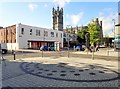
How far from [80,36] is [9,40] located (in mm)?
40075

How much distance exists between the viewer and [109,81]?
8695 mm

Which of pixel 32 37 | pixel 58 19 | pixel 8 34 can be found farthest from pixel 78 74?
pixel 58 19

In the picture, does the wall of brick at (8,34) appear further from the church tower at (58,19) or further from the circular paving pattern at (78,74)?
the church tower at (58,19)

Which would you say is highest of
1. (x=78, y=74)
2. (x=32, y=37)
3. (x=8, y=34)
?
(x=8, y=34)

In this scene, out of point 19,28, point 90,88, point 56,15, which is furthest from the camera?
point 56,15

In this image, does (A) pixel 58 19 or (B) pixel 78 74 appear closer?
(B) pixel 78 74

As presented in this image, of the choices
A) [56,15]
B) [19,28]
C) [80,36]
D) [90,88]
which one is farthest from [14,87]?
[56,15]

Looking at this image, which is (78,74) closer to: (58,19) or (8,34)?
(8,34)

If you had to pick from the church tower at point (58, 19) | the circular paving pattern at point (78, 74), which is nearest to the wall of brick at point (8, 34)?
the circular paving pattern at point (78, 74)

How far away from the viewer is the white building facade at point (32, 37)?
45469mm

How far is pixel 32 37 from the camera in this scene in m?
50.4

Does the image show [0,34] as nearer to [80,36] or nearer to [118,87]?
[80,36]

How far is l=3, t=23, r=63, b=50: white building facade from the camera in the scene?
45469 mm

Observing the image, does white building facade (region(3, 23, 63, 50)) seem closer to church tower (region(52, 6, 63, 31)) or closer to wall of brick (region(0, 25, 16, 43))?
wall of brick (region(0, 25, 16, 43))
